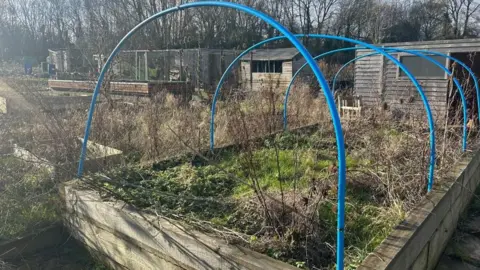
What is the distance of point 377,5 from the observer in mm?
43281

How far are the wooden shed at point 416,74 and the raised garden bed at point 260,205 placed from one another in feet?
21.7

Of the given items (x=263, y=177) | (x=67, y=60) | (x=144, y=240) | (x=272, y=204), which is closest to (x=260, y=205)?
(x=272, y=204)

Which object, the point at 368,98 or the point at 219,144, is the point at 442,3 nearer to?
the point at 368,98

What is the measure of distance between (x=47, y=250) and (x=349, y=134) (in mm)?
4880

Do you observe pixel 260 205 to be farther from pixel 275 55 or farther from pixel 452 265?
pixel 275 55

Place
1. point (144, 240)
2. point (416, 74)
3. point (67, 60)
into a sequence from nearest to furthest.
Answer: point (144, 240)
point (416, 74)
point (67, 60)

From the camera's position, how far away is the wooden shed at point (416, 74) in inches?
427

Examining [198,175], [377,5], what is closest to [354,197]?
[198,175]

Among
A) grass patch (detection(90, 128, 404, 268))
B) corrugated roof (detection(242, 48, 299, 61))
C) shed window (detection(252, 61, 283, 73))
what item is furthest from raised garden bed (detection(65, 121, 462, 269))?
shed window (detection(252, 61, 283, 73))

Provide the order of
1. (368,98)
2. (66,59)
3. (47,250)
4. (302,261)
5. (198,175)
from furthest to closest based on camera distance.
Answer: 1. (66,59)
2. (368,98)
3. (198,175)
4. (47,250)
5. (302,261)

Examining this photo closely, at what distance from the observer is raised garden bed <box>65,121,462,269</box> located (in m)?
2.80

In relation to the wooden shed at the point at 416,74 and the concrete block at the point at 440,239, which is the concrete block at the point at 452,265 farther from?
the wooden shed at the point at 416,74

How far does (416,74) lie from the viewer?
39.0 feet

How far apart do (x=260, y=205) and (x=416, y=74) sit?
10647 millimetres
